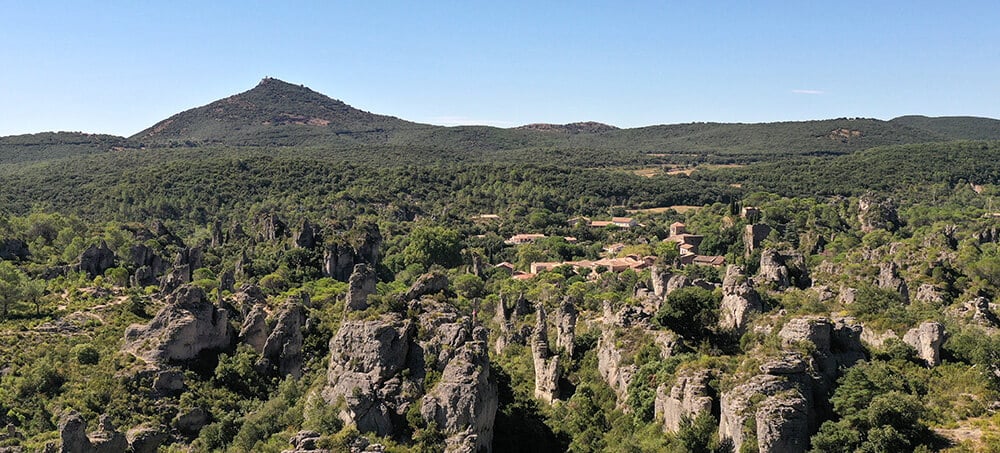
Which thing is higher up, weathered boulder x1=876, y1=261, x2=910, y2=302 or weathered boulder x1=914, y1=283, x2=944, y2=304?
weathered boulder x1=876, y1=261, x2=910, y2=302

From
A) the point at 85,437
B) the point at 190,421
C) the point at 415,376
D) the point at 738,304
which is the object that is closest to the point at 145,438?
the point at 190,421

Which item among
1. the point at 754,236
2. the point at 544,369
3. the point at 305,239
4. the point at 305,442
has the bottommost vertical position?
the point at 754,236

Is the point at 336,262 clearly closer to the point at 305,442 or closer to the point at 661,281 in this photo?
the point at 661,281

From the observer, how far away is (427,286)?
122ft

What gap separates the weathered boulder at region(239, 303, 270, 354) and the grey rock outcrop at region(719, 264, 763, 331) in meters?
22.8

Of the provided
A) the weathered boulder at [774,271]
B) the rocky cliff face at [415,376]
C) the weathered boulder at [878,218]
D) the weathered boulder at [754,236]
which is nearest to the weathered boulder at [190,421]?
the rocky cliff face at [415,376]

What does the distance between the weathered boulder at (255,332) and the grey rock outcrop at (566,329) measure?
1508 cm

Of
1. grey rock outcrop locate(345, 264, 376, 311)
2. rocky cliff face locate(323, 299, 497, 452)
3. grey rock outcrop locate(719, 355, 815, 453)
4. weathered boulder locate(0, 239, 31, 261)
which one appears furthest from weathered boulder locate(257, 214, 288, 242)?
grey rock outcrop locate(719, 355, 815, 453)

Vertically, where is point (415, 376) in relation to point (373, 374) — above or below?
below

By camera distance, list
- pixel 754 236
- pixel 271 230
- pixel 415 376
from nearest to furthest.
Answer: pixel 415 376 → pixel 271 230 → pixel 754 236

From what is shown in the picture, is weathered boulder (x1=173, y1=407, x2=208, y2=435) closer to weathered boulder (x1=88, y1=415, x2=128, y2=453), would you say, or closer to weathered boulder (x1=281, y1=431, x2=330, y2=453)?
weathered boulder (x1=88, y1=415, x2=128, y2=453)

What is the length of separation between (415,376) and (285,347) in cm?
1299

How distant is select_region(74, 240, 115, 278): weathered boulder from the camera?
62.4m

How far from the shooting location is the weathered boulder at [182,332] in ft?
130
